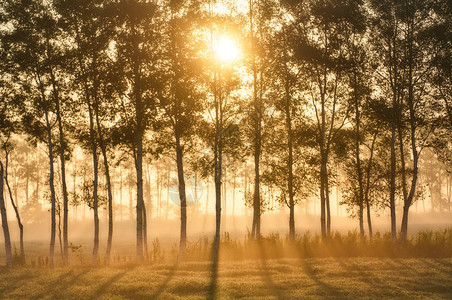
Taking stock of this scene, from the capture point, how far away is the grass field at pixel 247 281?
22266 mm

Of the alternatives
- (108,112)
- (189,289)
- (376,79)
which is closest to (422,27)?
(376,79)

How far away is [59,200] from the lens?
43.5 metres

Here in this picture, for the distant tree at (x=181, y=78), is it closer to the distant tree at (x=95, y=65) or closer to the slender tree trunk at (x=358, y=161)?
the distant tree at (x=95, y=65)

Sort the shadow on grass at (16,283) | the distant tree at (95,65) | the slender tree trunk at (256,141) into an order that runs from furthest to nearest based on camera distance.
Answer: the slender tree trunk at (256,141)
the distant tree at (95,65)
the shadow on grass at (16,283)

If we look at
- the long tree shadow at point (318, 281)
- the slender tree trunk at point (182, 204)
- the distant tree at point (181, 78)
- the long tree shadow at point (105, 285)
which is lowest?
the long tree shadow at point (318, 281)

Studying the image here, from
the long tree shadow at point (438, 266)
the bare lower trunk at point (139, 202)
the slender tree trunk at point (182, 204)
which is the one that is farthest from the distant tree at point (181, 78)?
the long tree shadow at point (438, 266)

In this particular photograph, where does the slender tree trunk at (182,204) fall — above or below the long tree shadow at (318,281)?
above

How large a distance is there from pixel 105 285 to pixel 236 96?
17.5m

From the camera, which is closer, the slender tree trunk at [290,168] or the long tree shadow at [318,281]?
the long tree shadow at [318,281]

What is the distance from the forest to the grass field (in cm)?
477

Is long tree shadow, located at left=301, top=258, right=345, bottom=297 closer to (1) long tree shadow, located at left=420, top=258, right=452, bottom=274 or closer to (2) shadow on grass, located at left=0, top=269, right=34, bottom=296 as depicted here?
(1) long tree shadow, located at left=420, top=258, right=452, bottom=274

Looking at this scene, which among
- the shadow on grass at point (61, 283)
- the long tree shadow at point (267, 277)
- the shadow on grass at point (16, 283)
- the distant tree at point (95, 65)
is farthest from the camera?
the distant tree at point (95, 65)

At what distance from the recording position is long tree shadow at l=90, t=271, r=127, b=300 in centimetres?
2247

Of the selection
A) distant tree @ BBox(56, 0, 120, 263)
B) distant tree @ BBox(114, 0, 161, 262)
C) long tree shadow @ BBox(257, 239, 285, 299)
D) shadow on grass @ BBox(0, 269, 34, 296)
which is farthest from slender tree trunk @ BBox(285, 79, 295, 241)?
shadow on grass @ BBox(0, 269, 34, 296)
